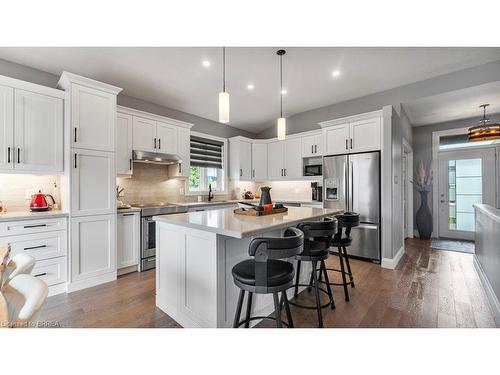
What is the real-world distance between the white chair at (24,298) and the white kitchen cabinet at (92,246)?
1960 mm

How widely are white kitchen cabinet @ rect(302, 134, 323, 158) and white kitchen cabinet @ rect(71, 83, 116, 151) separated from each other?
349 cm

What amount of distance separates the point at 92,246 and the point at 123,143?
1.52 meters

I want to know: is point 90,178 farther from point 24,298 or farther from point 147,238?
point 24,298

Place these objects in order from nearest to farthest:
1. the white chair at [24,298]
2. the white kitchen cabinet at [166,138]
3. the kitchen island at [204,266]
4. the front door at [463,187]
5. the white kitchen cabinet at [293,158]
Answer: the white chair at [24,298], the kitchen island at [204,266], the white kitchen cabinet at [166,138], the front door at [463,187], the white kitchen cabinet at [293,158]

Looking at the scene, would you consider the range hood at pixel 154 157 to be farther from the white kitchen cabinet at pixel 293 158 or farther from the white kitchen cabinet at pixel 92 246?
the white kitchen cabinet at pixel 293 158

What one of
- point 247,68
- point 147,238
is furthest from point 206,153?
point 147,238

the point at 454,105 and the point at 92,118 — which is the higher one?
the point at 454,105

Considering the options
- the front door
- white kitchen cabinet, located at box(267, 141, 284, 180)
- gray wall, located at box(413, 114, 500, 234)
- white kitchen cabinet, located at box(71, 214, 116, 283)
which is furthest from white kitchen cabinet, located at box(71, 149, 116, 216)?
the front door

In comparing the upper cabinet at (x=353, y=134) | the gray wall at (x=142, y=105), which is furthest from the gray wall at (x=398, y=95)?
the gray wall at (x=142, y=105)

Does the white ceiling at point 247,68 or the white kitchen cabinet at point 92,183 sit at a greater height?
the white ceiling at point 247,68

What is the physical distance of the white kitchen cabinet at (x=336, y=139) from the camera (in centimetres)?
392

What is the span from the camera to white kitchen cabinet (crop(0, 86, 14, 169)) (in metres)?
2.34

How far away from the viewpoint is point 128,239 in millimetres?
3178
